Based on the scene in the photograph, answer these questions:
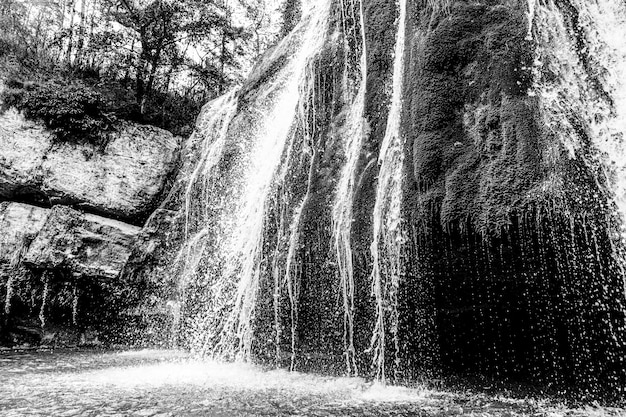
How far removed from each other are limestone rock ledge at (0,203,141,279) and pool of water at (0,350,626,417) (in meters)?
3.27

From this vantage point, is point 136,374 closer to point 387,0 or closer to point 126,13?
point 387,0

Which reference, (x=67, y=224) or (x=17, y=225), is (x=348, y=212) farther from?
(x=17, y=225)

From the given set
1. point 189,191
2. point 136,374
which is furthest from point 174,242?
point 136,374

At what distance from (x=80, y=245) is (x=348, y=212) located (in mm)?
6463

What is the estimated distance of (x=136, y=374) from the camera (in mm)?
5598

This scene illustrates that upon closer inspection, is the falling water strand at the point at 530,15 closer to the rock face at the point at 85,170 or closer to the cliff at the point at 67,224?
the cliff at the point at 67,224

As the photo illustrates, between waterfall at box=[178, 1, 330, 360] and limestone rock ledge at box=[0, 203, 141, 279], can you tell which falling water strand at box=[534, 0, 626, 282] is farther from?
limestone rock ledge at box=[0, 203, 141, 279]

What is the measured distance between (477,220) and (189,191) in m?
6.75

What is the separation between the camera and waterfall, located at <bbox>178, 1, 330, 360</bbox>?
6.84m

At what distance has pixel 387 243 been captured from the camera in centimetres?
530

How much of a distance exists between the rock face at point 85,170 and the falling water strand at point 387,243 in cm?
719

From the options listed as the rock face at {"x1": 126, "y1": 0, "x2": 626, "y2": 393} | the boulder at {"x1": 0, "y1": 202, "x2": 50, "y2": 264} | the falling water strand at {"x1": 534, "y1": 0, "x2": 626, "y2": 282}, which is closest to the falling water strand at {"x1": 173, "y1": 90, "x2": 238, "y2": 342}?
the rock face at {"x1": 126, "y1": 0, "x2": 626, "y2": 393}

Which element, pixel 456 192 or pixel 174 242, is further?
pixel 174 242

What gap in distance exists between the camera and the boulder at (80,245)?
29.9 feet
